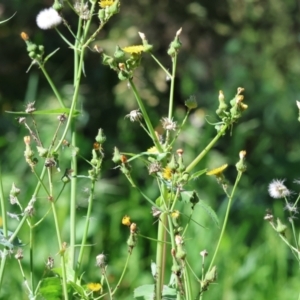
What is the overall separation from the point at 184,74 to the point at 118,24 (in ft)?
1.31

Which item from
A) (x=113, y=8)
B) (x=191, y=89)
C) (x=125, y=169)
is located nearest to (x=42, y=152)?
(x=125, y=169)

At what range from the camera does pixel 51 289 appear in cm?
108

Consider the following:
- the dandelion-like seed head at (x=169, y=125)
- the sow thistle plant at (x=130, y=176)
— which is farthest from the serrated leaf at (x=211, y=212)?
the dandelion-like seed head at (x=169, y=125)

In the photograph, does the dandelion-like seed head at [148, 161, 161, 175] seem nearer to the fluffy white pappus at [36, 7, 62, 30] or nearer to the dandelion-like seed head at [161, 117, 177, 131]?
the dandelion-like seed head at [161, 117, 177, 131]

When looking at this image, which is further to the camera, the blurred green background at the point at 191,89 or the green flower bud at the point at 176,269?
the blurred green background at the point at 191,89

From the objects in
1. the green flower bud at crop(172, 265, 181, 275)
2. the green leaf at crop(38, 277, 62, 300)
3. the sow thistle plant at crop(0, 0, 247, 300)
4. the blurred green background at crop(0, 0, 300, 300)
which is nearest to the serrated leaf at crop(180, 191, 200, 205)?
the sow thistle plant at crop(0, 0, 247, 300)

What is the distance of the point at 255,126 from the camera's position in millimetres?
3549

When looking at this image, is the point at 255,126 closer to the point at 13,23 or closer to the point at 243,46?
the point at 243,46

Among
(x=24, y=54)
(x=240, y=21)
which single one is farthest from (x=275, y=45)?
(x=24, y=54)

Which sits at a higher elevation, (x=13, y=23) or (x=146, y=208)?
(x=13, y=23)

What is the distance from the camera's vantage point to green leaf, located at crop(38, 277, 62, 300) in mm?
1072

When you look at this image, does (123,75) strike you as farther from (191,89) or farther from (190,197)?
(191,89)

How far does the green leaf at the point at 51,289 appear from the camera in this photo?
1.07 meters

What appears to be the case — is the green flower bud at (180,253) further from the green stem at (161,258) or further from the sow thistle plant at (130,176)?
the green stem at (161,258)
